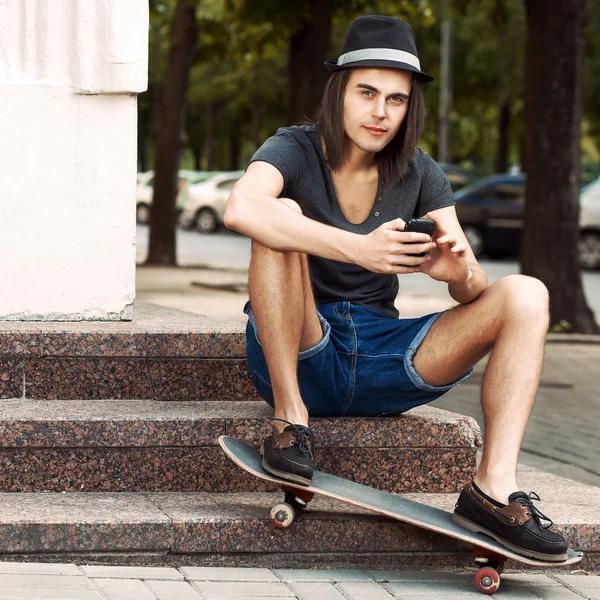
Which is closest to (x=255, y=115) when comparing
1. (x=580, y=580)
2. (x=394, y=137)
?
(x=394, y=137)

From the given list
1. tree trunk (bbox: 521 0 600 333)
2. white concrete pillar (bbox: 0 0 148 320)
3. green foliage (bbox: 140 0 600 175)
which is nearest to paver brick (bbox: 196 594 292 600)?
white concrete pillar (bbox: 0 0 148 320)

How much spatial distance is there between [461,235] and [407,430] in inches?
27.9

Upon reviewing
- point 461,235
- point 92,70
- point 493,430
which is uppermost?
point 92,70

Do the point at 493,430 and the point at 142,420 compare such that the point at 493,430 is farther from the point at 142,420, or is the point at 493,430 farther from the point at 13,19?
the point at 13,19

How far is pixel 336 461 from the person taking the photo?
436cm

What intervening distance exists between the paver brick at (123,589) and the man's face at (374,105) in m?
1.56

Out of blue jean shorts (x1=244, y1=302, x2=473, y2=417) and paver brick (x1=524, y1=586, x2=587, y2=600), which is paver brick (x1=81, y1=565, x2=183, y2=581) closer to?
blue jean shorts (x1=244, y1=302, x2=473, y2=417)

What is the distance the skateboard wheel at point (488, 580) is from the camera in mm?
3844

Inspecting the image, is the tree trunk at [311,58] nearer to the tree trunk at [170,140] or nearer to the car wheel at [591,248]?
the tree trunk at [170,140]

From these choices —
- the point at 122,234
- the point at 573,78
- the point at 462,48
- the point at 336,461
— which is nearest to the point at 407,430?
the point at 336,461

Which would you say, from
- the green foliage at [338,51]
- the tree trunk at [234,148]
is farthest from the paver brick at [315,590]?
the tree trunk at [234,148]

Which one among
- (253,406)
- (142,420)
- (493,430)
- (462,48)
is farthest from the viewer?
(462,48)

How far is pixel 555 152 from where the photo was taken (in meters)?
11.7

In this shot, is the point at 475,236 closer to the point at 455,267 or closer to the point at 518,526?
the point at 455,267
